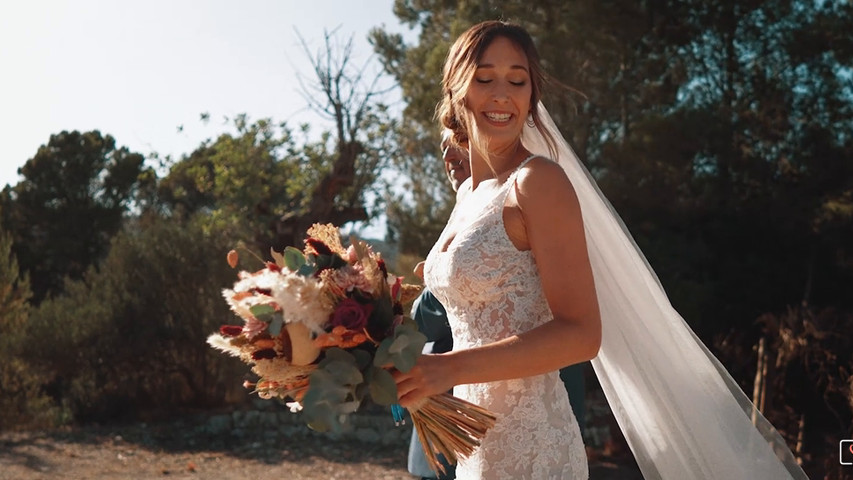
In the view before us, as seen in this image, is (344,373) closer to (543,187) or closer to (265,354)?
(265,354)

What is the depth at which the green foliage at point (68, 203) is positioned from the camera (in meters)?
19.8

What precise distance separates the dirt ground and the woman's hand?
7.48 meters

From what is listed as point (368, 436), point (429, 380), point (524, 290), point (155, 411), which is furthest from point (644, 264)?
point (155, 411)

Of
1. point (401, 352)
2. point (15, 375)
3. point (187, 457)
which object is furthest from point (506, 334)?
point (15, 375)

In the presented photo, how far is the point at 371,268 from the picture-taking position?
6.01ft

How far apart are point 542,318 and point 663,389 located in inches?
19.3

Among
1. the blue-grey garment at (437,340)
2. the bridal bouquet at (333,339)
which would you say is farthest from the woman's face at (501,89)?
the blue-grey garment at (437,340)

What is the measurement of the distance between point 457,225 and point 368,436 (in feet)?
31.0

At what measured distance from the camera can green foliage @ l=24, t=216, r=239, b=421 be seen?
12.3 meters

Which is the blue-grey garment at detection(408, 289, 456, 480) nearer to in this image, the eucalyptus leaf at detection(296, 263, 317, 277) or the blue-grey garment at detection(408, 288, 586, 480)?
the blue-grey garment at detection(408, 288, 586, 480)

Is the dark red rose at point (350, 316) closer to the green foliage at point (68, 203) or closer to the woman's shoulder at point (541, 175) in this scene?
the woman's shoulder at point (541, 175)

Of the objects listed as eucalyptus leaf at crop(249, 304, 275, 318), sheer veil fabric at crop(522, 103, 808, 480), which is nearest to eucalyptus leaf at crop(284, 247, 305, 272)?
eucalyptus leaf at crop(249, 304, 275, 318)

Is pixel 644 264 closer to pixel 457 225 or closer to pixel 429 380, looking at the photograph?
pixel 457 225

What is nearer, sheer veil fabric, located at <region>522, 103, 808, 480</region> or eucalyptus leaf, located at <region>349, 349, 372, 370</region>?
eucalyptus leaf, located at <region>349, 349, 372, 370</region>
